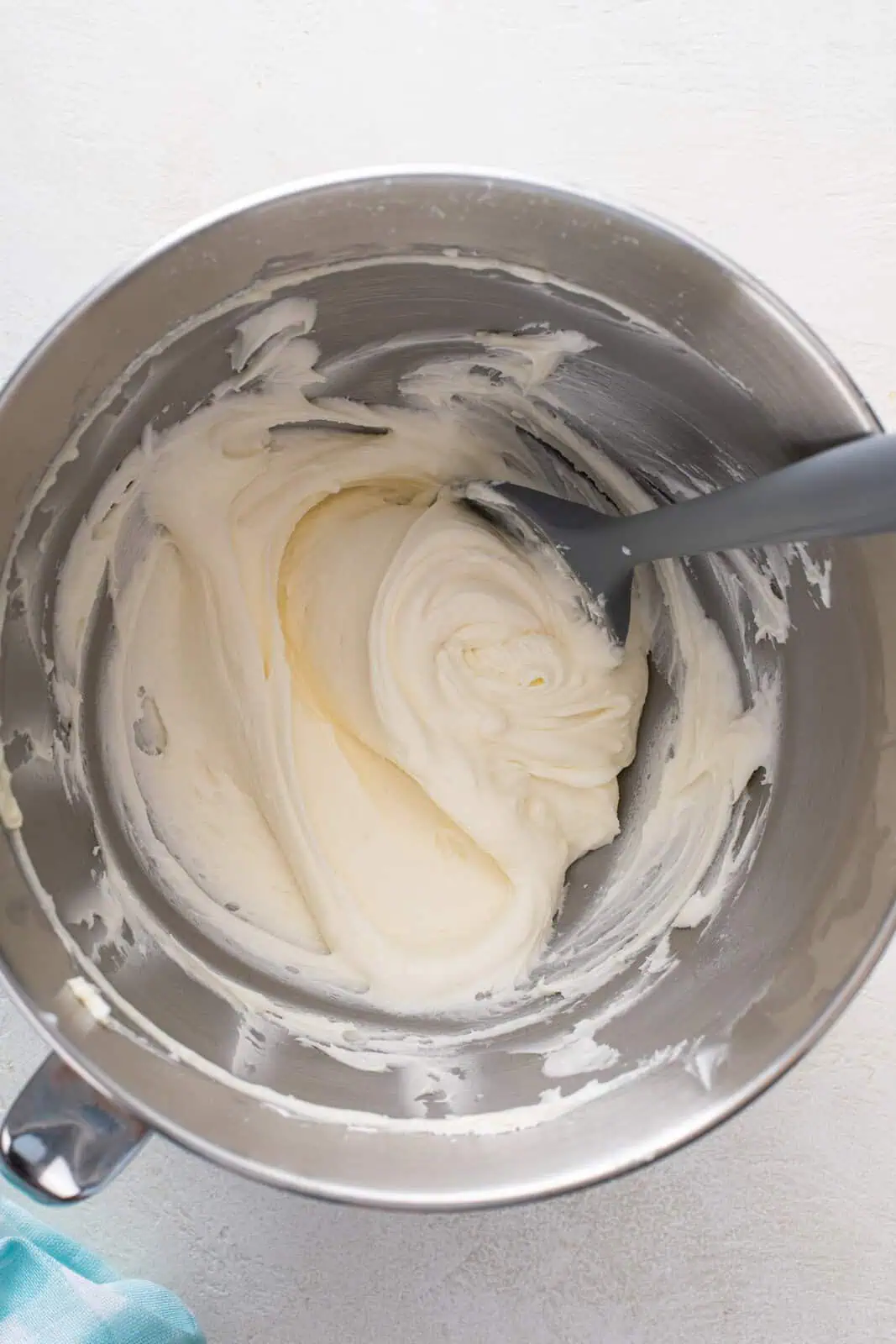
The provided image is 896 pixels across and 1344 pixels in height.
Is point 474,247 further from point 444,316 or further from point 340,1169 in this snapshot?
point 340,1169

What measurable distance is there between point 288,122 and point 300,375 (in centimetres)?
40

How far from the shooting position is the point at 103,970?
3.34 ft

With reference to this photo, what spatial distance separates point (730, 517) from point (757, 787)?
0.37 meters

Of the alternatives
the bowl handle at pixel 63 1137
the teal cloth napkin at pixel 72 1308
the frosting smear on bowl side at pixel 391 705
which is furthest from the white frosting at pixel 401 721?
the teal cloth napkin at pixel 72 1308

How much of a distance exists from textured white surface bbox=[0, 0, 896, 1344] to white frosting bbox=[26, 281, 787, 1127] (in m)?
0.30

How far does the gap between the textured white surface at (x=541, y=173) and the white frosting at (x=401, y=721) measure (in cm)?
30

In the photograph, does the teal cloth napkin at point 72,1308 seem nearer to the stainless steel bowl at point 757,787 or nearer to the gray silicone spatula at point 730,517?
the stainless steel bowl at point 757,787

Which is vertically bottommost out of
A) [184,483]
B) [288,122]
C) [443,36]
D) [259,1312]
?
[259,1312]

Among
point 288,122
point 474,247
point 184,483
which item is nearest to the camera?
point 474,247

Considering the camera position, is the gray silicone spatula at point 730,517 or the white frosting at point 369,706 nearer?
the gray silicone spatula at point 730,517

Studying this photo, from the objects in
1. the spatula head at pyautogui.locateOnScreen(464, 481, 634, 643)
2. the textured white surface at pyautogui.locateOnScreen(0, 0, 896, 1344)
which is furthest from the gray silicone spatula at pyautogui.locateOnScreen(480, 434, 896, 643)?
the textured white surface at pyautogui.locateOnScreen(0, 0, 896, 1344)

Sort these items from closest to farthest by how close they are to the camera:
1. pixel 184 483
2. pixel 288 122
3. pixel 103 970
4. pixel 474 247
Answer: pixel 474 247
pixel 103 970
pixel 184 483
pixel 288 122

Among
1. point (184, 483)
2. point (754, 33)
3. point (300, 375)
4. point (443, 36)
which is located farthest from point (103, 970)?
point (754, 33)

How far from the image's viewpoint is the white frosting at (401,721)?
1.17 metres
